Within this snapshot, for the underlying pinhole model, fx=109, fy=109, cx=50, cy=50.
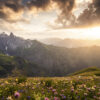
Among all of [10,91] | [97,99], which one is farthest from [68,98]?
[10,91]

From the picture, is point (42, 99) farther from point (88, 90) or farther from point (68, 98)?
point (88, 90)

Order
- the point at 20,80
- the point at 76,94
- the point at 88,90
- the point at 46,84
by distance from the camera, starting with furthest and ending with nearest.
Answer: the point at 20,80
the point at 46,84
the point at 88,90
the point at 76,94

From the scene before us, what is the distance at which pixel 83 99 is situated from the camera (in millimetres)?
4215

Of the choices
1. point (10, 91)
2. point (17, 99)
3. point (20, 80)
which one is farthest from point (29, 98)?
point (20, 80)

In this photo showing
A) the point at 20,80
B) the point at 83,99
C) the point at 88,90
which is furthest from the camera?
the point at 20,80

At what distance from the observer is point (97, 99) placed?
4004 mm

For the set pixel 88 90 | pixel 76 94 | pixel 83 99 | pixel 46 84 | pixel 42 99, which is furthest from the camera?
pixel 46 84

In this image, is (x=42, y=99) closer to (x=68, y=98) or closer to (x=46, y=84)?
(x=68, y=98)

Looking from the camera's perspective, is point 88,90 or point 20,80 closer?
point 88,90

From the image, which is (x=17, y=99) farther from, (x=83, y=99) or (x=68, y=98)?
(x=83, y=99)

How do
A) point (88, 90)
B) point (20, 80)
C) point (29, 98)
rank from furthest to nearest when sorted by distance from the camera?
point (20, 80), point (88, 90), point (29, 98)

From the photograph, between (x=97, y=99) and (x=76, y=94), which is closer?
(x=97, y=99)

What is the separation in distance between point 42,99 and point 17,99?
0.83 meters

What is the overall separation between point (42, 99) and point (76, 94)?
1708 millimetres
